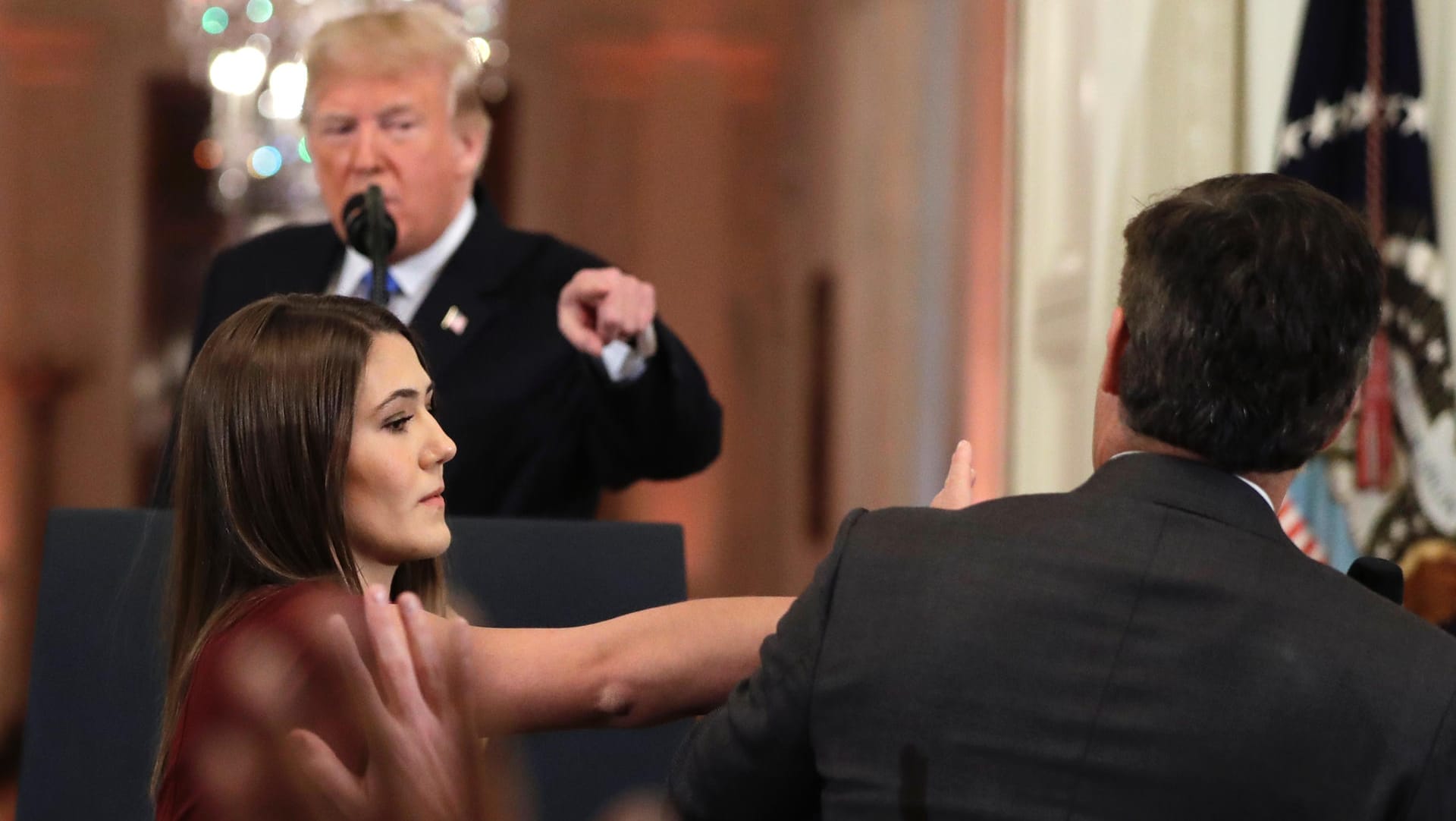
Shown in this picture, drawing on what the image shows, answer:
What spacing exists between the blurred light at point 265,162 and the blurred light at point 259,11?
0.61 m

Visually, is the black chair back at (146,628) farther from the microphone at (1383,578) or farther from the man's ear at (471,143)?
the man's ear at (471,143)

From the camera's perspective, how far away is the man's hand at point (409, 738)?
742 millimetres

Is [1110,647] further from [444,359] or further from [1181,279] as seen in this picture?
[444,359]

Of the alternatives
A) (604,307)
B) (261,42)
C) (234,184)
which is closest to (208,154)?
(234,184)

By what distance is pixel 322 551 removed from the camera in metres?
1.32

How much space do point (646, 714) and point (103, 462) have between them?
16.8 feet

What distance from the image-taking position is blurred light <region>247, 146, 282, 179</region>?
5.83 meters

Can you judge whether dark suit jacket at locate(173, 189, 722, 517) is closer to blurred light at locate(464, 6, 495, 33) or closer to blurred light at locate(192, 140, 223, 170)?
blurred light at locate(464, 6, 495, 33)

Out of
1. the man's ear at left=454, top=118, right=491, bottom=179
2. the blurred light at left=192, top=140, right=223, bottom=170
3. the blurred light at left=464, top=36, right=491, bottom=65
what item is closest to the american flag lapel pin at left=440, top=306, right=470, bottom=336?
the man's ear at left=454, top=118, right=491, bottom=179

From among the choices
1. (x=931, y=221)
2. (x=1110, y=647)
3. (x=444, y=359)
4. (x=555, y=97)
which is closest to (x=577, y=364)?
(x=444, y=359)

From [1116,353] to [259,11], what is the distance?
4648 millimetres

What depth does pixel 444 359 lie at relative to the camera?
2490 mm

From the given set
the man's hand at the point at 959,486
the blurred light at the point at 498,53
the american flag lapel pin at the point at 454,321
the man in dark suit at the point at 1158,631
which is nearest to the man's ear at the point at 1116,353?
the man in dark suit at the point at 1158,631

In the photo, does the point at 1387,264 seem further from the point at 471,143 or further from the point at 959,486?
the point at 959,486
